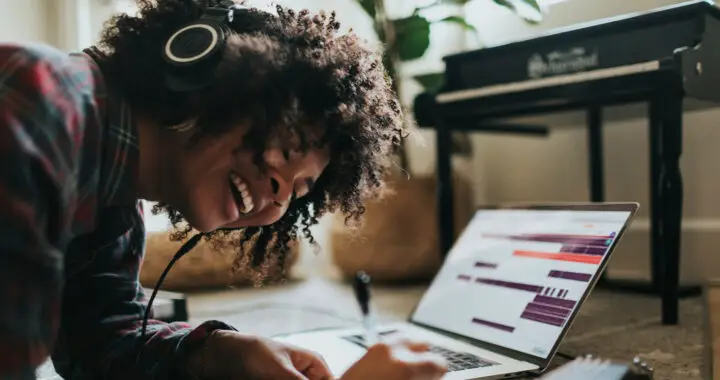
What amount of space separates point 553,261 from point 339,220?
0.96 metres

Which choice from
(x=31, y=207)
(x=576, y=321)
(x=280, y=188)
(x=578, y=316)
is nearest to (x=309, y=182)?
(x=280, y=188)

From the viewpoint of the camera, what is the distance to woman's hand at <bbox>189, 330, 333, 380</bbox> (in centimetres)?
67

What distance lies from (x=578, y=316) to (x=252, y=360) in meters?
0.53

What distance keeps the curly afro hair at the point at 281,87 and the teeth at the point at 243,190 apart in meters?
0.04

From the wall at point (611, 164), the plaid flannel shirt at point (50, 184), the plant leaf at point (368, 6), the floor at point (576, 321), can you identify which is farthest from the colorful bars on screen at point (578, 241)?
the plant leaf at point (368, 6)

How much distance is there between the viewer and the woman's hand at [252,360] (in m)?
0.67

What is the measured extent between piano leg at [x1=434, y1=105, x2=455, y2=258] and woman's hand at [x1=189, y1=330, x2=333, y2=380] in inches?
34.1

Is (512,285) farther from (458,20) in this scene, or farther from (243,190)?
(458,20)

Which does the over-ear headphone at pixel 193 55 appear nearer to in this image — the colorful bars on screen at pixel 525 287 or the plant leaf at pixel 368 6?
Result: the colorful bars on screen at pixel 525 287

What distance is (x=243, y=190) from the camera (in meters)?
0.63

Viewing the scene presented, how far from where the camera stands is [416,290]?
173 cm

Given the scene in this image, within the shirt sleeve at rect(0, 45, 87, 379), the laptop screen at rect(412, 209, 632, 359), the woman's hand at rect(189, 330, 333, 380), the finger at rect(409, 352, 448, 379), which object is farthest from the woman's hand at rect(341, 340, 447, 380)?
the laptop screen at rect(412, 209, 632, 359)

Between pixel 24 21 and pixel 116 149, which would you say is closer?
pixel 116 149

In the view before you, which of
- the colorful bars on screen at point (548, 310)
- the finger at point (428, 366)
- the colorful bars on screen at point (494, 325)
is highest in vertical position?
the finger at point (428, 366)
